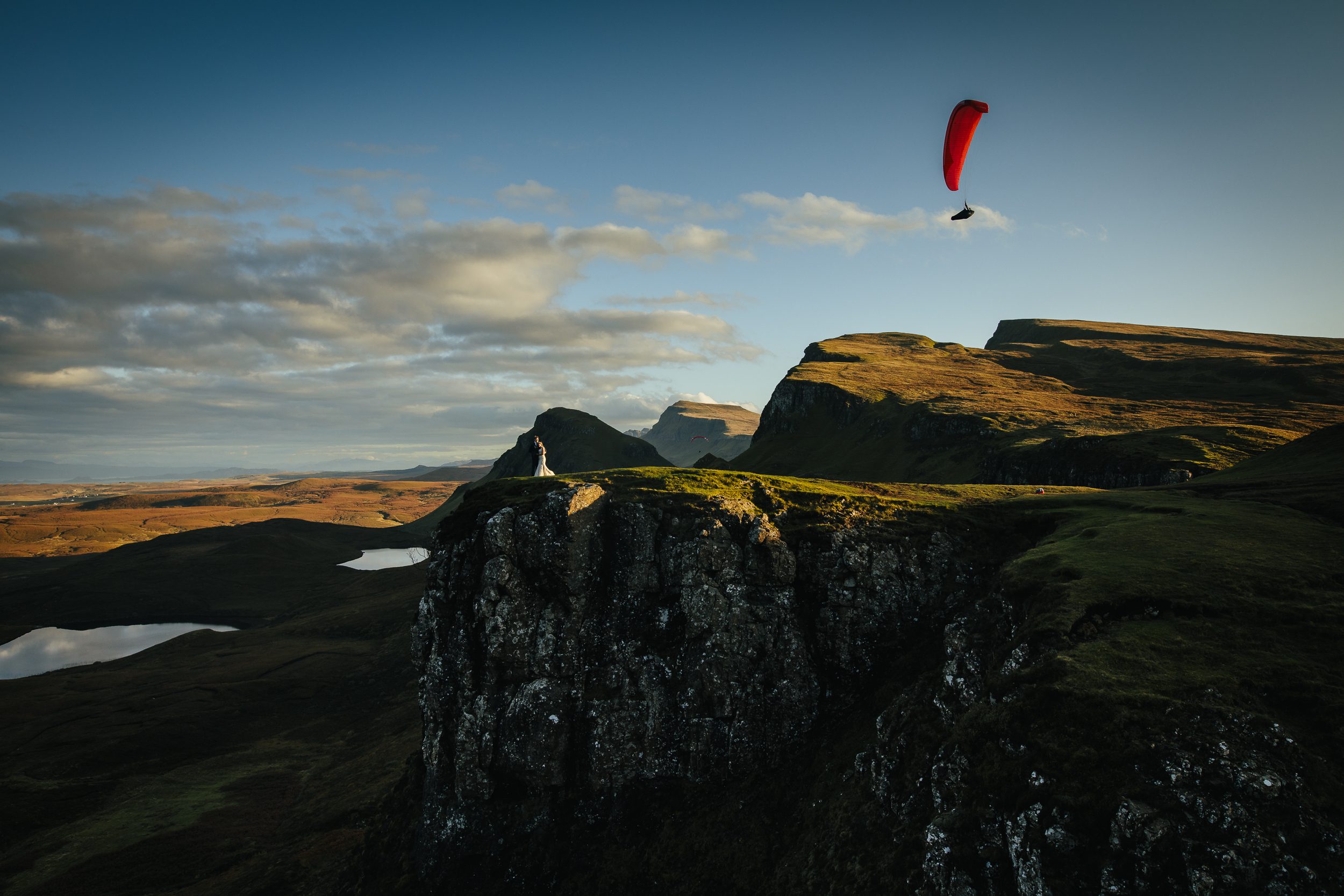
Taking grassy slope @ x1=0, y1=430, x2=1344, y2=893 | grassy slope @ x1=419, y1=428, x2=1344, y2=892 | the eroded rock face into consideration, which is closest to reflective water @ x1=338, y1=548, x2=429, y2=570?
grassy slope @ x1=0, y1=430, x2=1344, y2=893

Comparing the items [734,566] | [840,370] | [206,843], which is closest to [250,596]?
[206,843]

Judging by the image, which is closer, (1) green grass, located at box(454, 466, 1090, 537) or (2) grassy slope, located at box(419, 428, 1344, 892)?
(2) grassy slope, located at box(419, 428, 1344, 892)

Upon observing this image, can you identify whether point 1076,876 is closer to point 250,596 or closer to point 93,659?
point 93,659

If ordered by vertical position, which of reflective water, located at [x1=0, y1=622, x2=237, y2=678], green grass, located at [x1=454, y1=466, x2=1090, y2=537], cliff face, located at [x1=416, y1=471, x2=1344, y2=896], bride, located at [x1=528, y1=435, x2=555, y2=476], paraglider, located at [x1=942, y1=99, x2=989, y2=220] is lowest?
reflective water, located at [x1=0, y1=622, x2=237, y2=678]

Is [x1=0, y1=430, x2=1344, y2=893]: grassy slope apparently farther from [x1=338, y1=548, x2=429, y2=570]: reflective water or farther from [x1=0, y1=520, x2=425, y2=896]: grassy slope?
[x1=338, y1=548, x2=429, y2=570]: reflective water

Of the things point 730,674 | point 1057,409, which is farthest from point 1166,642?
point 1057,409

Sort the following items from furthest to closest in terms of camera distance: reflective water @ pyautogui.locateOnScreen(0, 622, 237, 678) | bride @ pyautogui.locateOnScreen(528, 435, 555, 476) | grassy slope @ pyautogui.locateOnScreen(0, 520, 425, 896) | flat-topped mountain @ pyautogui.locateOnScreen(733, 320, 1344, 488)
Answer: reflective water @ pyautogui.locateOnScreen(0, 622, 237, 678), flat-topped mountain @ pyautogui.locateOnScreen(733, 320, 1344, 488), bride @ pyautogui.locateOnScreen(528, 435, 555, 476), grassy slope @ pyautogui.locateOnScreen(0, 520, 425, 896)

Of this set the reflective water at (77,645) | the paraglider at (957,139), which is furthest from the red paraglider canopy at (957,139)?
the reflective water at (77,645)

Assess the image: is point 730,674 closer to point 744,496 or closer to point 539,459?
point 744,496
